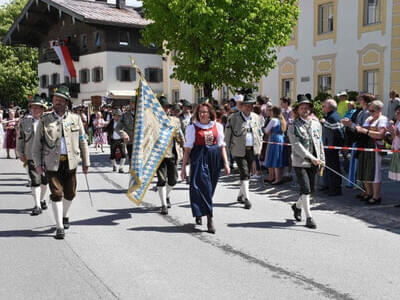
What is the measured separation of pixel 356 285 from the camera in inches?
186

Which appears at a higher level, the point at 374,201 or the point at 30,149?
the point at 30,149

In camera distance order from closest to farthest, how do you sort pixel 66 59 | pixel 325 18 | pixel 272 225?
pixel 272 225 → pixel 325 18 → pixel 66 59

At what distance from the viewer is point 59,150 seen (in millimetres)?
6648

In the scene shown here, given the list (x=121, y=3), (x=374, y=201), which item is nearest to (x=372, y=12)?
(x=374, y=201)

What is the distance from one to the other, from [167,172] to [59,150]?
2527 mm

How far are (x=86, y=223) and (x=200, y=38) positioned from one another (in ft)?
31.7

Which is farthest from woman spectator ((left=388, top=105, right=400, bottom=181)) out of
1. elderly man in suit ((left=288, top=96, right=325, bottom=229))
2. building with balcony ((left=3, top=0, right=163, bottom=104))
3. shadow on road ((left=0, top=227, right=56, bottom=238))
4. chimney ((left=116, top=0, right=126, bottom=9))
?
chimney ((left=116, top=0, right=126, bottom=9))

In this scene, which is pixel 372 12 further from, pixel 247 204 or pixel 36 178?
pixel 36 178

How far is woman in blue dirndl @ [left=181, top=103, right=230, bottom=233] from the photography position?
6969mm

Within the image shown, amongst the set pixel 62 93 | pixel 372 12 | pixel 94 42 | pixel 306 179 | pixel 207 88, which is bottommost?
pixel 306 179

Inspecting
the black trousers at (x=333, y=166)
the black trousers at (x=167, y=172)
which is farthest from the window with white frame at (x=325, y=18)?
the black trousers at (x=167, y=172)

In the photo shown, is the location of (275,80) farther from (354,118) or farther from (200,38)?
(354,118)

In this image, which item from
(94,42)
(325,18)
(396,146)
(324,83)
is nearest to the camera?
(396,146)

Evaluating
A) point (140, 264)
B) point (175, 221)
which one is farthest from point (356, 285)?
point (175, 221)
